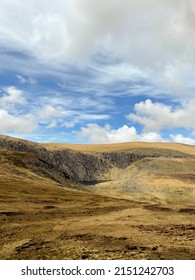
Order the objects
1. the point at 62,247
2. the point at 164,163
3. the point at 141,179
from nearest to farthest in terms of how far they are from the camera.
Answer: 1. the point at 62,247
2. the point at 141,179
3. the point at 164,163

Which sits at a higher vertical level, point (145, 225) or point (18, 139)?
point (18, 139)

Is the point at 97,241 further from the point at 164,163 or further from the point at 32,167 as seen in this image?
the point at 164,163

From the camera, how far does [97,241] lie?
17.5 m

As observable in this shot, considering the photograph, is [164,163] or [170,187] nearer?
[170,187]

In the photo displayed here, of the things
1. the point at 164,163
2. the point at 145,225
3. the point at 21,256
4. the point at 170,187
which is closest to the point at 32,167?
the point at 170,187

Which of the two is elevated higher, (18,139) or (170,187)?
(18,139)

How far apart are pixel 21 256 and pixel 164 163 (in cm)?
14912
